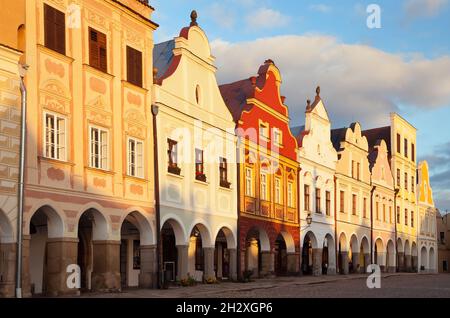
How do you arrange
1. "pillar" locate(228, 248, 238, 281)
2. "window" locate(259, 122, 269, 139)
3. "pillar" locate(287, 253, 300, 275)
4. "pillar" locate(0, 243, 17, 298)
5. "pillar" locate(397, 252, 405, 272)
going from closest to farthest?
1. "pillar" locate(0, 243, 17, 298)
2. "pillar" locate(228, 248, 238, 281)
3. "window" locate(259, 122, 269, 139)
4. "pillar" locate(287, 253, 300, 275)
5. "pillar" locate(397, 252, 405, 272)

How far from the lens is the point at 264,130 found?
3741cm

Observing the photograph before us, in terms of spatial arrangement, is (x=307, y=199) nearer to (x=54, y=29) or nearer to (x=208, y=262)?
(x=208, y=262)

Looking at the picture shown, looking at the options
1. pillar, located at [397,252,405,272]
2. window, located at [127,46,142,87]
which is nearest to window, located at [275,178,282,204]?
window, located at [127,46,142,87]

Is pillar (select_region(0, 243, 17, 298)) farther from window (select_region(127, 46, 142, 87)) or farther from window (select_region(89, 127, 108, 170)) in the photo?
window (select_region(127, 46, 142, 87))

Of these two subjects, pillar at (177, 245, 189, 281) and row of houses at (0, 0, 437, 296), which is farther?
pillar at (177, 245, 189, 281)

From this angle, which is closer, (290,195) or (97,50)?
(97,50)

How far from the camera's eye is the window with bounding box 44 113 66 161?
2245 centimetres

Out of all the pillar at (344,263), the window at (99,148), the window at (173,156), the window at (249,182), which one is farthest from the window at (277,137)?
the window at (99,148)

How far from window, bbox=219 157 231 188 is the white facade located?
154 mm

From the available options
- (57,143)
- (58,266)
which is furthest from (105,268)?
(57,143)

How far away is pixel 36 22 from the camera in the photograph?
Answer: 22188 mm

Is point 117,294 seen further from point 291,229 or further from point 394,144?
point 394,144

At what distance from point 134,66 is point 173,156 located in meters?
4.11
